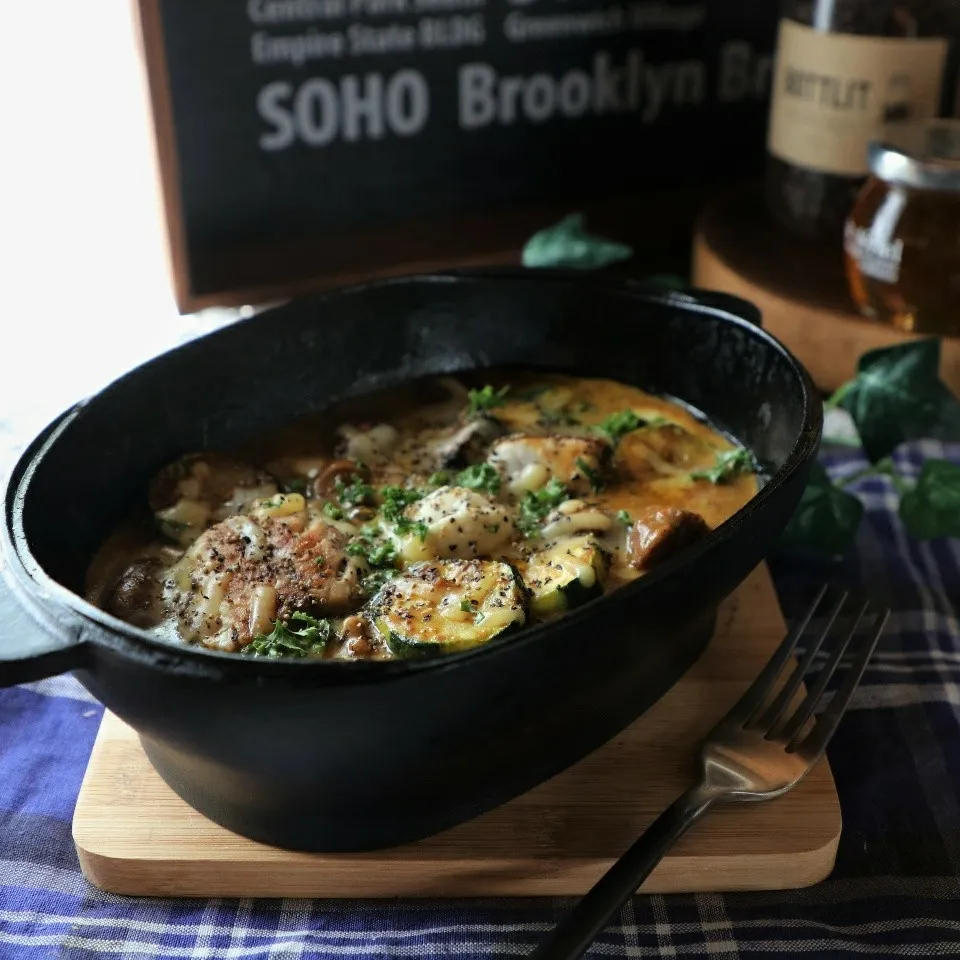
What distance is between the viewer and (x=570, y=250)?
2.30m

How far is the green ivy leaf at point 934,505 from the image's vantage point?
5.83ft

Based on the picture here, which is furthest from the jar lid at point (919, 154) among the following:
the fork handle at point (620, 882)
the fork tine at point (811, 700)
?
the fork handle at point (620, 882)

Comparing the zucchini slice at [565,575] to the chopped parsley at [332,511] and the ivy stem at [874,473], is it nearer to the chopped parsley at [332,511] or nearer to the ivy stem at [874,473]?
the chopped parsley at [332,511]

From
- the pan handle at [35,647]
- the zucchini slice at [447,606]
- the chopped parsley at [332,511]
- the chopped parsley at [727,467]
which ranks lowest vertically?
the chopped parsley at [727,467]

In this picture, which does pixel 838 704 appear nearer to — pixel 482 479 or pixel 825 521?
pixel 825 521

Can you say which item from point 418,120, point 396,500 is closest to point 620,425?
point 396,500

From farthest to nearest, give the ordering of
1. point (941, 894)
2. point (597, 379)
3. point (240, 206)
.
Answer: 1. point (240, 206)
2. point (597, 379)
3. point (941, 894)

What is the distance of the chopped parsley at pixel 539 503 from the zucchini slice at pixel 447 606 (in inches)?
7.3

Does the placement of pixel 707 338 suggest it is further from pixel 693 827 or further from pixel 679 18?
pixel 679 18

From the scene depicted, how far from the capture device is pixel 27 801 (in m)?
1.40

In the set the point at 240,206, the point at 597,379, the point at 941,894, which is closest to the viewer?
the point at 941,894

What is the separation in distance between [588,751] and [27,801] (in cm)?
69

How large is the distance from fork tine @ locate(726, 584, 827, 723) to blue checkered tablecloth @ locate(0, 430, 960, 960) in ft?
0.41

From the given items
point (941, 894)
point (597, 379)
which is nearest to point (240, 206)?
point (597, 379)
